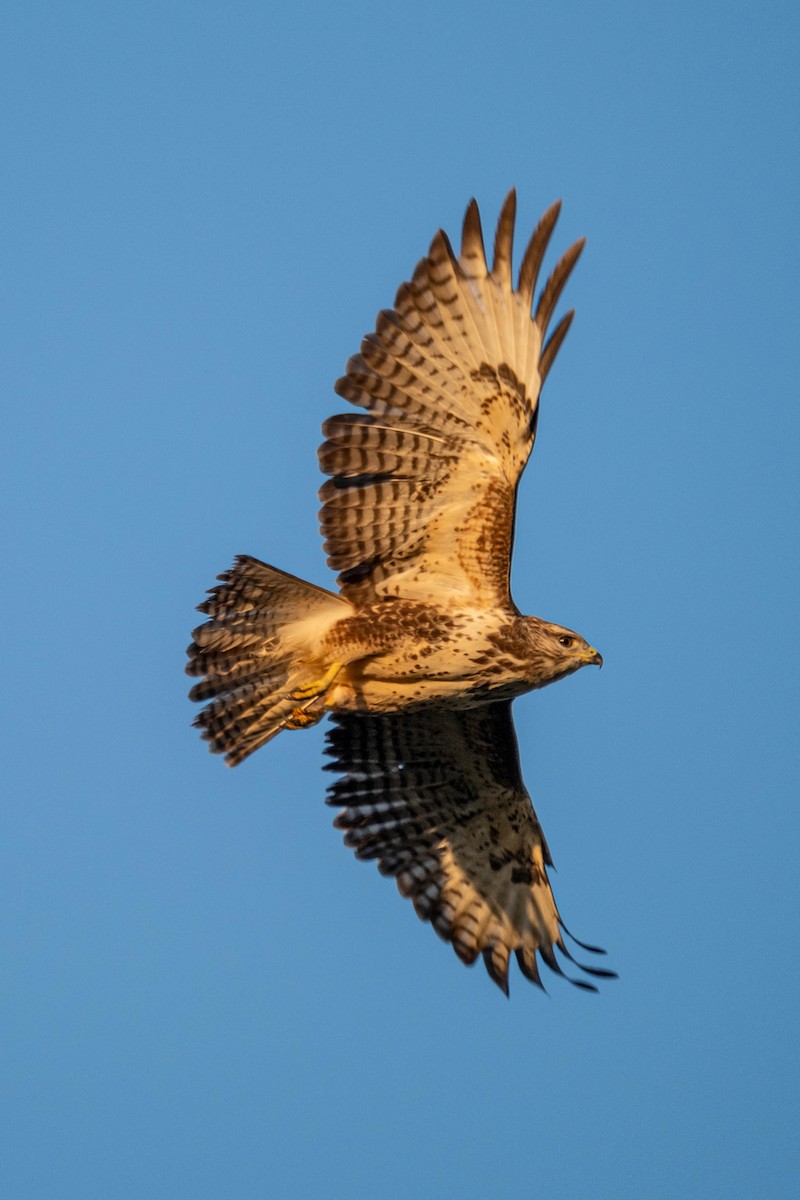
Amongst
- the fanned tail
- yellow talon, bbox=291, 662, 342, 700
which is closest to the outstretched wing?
the fanned tail

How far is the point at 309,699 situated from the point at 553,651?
142 centimetres

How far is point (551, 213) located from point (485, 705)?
9.89 ft

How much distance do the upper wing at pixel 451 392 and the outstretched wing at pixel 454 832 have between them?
1.80 metres

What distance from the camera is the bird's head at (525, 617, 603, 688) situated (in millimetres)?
9688

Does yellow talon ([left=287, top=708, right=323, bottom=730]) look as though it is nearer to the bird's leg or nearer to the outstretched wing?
the bird's leg

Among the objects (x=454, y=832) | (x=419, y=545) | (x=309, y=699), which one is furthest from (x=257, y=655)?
(x=454, y=832)

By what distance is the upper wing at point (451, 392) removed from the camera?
9.55 metres

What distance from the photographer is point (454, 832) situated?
11227 mm

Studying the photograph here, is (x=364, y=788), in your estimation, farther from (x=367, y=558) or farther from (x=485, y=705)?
(x=367, y=558)

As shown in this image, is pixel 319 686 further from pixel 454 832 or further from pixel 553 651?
pixel 454 832

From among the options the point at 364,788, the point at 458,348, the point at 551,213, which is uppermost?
the point at 551,213

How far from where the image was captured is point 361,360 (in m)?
9.54

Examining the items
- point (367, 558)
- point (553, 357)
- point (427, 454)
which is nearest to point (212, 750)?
point (367, 558)

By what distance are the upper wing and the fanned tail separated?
517 mm
